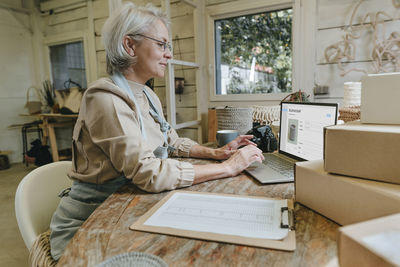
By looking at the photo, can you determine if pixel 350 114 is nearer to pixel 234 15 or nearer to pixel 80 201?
pixel 80 201

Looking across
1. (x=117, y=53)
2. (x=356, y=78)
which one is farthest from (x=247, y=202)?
(x=356, y=78)

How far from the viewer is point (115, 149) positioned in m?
0.92

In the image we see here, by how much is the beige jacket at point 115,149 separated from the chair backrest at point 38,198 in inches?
5.4

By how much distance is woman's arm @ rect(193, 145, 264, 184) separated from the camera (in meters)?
0.98

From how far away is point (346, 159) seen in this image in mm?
626

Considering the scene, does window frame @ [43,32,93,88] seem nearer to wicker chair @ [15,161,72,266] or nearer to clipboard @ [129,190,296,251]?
Result: wicker chair @ [15,161,72,266]

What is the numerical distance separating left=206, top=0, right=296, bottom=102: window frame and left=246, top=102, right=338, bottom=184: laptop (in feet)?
4.09

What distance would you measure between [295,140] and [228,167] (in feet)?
1.33

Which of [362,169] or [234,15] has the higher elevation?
[234,15]

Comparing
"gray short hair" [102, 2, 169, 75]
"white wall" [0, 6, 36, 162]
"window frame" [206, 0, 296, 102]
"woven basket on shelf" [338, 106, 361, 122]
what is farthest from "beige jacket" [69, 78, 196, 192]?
"white wall" [0, 6, 36, 162]

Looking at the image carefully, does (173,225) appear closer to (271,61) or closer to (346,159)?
(346,159)

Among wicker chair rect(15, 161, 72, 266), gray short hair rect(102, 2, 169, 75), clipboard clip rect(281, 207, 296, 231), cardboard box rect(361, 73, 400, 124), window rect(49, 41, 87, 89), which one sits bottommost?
wicker chair rect(15, 161, 72, 266)

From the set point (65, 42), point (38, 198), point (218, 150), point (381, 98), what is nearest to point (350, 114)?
point (218, 150)

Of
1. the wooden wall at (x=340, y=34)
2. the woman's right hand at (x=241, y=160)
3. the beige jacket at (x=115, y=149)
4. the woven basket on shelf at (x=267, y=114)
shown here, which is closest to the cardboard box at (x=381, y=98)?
the woman's right hand at (x=241, y=160)
